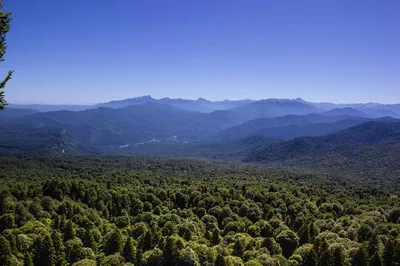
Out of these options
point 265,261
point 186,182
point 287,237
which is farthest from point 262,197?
point 265,261

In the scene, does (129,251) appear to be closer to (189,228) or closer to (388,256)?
(189,228)

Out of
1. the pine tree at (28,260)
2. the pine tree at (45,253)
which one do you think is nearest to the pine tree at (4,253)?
the pine tree at (28,260)

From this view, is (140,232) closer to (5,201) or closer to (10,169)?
(5,201)

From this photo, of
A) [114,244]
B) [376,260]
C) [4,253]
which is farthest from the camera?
[114,244]

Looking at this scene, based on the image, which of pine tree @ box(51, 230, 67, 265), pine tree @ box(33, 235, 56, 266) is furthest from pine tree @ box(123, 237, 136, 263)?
pine tree @ box(33, 235, 56, 266)

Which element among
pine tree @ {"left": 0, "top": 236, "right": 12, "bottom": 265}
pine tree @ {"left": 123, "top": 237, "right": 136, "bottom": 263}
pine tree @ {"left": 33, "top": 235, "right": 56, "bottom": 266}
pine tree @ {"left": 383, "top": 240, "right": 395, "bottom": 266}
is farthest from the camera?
pine tree @ {"left": 123, "top": 237, "right": 136, "bottom": 263}

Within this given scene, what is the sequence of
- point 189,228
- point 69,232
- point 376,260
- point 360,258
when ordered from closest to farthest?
point 360,258 < point 376,260 < point 69,232 < point 189,228

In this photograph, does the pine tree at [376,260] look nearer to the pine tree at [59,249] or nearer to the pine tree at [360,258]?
the pine tree at [360,258]

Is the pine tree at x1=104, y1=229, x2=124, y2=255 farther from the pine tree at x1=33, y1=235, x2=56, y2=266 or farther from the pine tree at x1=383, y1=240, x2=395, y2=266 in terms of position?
the pine tree at x1=383, y1=240, x2=395, y2=266

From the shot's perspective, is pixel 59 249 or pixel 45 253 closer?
pixel 45 253

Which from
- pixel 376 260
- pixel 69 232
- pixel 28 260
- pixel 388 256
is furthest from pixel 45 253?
pixel 388 256

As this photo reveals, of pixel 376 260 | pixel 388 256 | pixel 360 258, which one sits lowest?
pixel 376 260
